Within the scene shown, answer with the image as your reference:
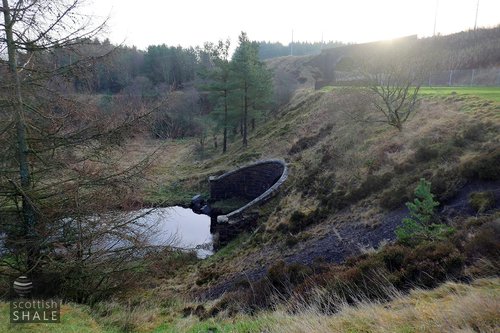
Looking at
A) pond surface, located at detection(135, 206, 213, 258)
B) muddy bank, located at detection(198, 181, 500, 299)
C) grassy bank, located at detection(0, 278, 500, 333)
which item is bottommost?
pond surface, located at detection(135, 206, 213, 258)

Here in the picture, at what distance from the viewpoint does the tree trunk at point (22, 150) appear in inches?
243

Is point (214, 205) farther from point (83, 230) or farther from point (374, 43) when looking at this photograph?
point (374, 43)

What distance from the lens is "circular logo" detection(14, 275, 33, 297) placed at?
6613mm

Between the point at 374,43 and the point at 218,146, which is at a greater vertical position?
the point at 374,43

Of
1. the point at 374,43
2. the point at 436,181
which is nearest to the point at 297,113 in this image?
the point at 374,43

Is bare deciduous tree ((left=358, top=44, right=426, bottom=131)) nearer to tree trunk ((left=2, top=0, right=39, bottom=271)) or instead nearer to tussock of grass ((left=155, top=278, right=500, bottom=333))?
tussock of grass ((left=155, top=278, right=500, bottom=333))

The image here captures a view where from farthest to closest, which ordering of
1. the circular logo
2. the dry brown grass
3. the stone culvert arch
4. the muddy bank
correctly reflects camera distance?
the stone culvert arch → the muddy bank → the circular logo → the dry brown grass

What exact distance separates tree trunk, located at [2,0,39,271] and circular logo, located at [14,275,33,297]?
0.66 feet

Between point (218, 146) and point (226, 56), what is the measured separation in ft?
34.0

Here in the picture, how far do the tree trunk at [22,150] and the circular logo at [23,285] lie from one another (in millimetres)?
203

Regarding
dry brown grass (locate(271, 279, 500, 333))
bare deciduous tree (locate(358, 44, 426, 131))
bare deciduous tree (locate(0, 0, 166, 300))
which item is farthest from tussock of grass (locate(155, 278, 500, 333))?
bare deciduous tree (locate(358, 44, 426, 131))

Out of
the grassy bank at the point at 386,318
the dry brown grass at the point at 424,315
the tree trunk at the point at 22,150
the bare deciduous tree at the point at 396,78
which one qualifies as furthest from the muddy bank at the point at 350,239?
the bare deciduous tree at the point at 396,78

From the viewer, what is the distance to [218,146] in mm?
38750

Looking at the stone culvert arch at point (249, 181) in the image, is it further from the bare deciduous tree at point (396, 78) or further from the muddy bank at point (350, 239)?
the muddy bank at point (350, 239)
